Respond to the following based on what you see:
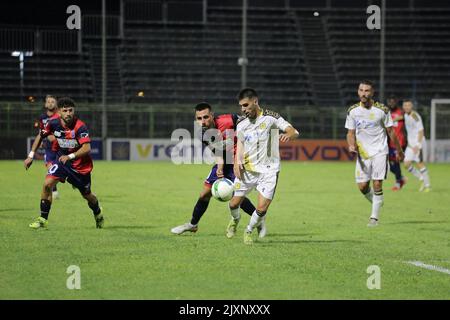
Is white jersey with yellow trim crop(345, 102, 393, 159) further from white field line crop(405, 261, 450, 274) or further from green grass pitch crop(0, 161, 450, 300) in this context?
white field line crop(405, 261, 450, 274)

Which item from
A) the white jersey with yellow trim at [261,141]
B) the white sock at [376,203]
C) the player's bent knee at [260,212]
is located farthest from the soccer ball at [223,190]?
the white sock at [376,203]

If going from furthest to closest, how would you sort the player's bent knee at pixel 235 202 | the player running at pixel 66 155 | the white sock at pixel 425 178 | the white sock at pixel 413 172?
the white sock at pixel 413 172
the white sock at pixel 425 178
the player running at pixel 66 155
the player's bent knee at pixel 235 202

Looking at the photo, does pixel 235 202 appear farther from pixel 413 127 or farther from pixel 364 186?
pixel 413 127

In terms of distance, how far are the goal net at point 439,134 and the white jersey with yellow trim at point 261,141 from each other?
1192 inches

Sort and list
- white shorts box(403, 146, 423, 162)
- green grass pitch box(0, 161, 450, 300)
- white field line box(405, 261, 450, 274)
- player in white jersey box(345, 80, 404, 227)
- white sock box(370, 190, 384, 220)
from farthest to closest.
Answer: white shorts box(403, 146, 423, 162) → player in white jersey box(345, 80, 404, 227) → white sock box(370, 190, 384, 220) → white field line box(405, 261, 450, 274) → green grass pitch box(0, 161, 450, 300)

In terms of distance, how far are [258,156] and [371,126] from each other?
370 centimetres

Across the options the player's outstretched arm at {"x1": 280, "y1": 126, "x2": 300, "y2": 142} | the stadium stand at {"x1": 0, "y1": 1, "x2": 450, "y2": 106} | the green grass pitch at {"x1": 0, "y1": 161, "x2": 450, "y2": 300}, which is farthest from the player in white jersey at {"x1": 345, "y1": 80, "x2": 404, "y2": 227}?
the stadium stand at {"x1": 0, "y1": 1, "x2": 450, "y2": 106}

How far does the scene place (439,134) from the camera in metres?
41.8

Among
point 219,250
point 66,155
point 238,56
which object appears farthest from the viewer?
point 238,56

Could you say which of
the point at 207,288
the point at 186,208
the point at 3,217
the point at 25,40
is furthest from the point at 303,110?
the point at 207,288

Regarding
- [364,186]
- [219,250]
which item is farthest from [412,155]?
[219,250]

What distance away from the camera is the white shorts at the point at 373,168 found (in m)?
15.0

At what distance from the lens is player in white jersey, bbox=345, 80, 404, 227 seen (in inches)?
591

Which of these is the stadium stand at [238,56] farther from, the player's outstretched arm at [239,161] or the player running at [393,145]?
the player's outstretched arm at [239,161]
